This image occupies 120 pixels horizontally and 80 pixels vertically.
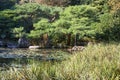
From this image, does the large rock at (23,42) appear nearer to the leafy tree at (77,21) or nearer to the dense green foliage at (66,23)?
the dense green foliage at (66,23)

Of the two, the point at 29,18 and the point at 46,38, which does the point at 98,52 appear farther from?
the point at 29,18

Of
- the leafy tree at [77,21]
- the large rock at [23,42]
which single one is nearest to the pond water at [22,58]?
the large rock at [23,42]

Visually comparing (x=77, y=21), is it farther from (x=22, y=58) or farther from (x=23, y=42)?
(x=22, y=58)

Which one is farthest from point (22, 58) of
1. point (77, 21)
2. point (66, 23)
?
point (77, 21)

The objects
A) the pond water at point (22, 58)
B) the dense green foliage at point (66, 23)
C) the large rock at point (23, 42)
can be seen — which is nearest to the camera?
the pond water at point (22, 58)

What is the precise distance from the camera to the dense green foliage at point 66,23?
114 ft

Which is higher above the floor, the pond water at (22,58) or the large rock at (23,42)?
the pond water at (22,58)

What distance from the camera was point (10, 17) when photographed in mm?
37062

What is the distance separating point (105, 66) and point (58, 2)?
110 ft

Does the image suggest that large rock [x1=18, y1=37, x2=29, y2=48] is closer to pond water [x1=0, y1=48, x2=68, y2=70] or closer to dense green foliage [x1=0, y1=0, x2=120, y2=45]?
dense green foliage [x1=0, y1=0, x2=120, y2=45]

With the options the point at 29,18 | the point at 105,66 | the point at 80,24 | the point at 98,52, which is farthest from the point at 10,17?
the point at 105,66

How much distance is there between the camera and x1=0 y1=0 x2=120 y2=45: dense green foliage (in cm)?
3469

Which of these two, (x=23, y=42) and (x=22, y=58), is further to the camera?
(x=23, y=42)

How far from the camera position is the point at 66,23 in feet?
116
